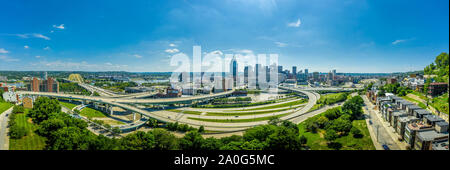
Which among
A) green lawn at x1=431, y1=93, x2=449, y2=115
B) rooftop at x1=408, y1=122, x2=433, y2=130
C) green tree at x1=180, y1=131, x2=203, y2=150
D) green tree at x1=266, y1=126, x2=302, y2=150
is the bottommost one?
green tree at x1=180, y1=131, x2=203, y2=150

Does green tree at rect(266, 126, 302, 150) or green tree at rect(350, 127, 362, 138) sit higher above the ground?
green tree at rect(266, 126, 302, 150)

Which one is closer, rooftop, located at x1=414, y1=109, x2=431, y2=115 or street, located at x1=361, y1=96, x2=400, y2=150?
street, located at x1=361, y1=96, x2=400, y2=150

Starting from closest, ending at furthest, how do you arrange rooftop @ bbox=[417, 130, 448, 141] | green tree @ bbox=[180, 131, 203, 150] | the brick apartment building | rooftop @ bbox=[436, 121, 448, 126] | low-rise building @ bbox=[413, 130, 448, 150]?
low-rise building @ bbox=[413, 130, 448, 150]
rooftop @ bbox=[417, 130, 448, 141]
rooftop @ bbox=[436, 121, 448, 126]
green tree @ bbox=[180, 131, 203, 150]
the brick apartment building

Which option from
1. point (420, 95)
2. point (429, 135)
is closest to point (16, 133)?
point (429, 135)

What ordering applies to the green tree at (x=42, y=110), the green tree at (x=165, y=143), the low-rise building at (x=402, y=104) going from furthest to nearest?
the green tree at (x=42, y=110) < the low-rise building at (x=402, y=104) < the green tree at (x=165, y=143)

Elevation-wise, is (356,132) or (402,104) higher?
(402,104)

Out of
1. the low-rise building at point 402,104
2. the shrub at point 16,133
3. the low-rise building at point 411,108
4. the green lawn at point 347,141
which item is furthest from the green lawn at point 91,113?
the low-rise building at point 402,104

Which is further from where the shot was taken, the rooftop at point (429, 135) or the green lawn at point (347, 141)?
the green lawn at point (347, 141)

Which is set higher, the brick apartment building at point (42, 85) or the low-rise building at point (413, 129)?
the brick apartment building at point (42, 85)

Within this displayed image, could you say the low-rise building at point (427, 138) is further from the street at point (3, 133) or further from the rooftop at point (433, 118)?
the street at point (3, 133)

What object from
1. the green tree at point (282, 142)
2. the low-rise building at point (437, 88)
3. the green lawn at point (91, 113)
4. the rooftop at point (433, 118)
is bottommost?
the green lawn at point (91, 113)

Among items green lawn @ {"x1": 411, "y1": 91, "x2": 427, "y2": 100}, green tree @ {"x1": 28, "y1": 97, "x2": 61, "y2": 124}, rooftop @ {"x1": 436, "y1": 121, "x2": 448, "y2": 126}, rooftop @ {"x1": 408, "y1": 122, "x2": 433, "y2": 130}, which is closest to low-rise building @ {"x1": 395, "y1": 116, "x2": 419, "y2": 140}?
rooftop @ {"x1": 408, "y1": 122, "x2": 433, "y2": 130}

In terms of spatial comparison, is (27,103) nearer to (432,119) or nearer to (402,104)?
(432,119)

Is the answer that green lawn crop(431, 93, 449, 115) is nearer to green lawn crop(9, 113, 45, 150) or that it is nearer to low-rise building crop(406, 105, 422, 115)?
low-rise building crop(406, 105, 422, 115)
